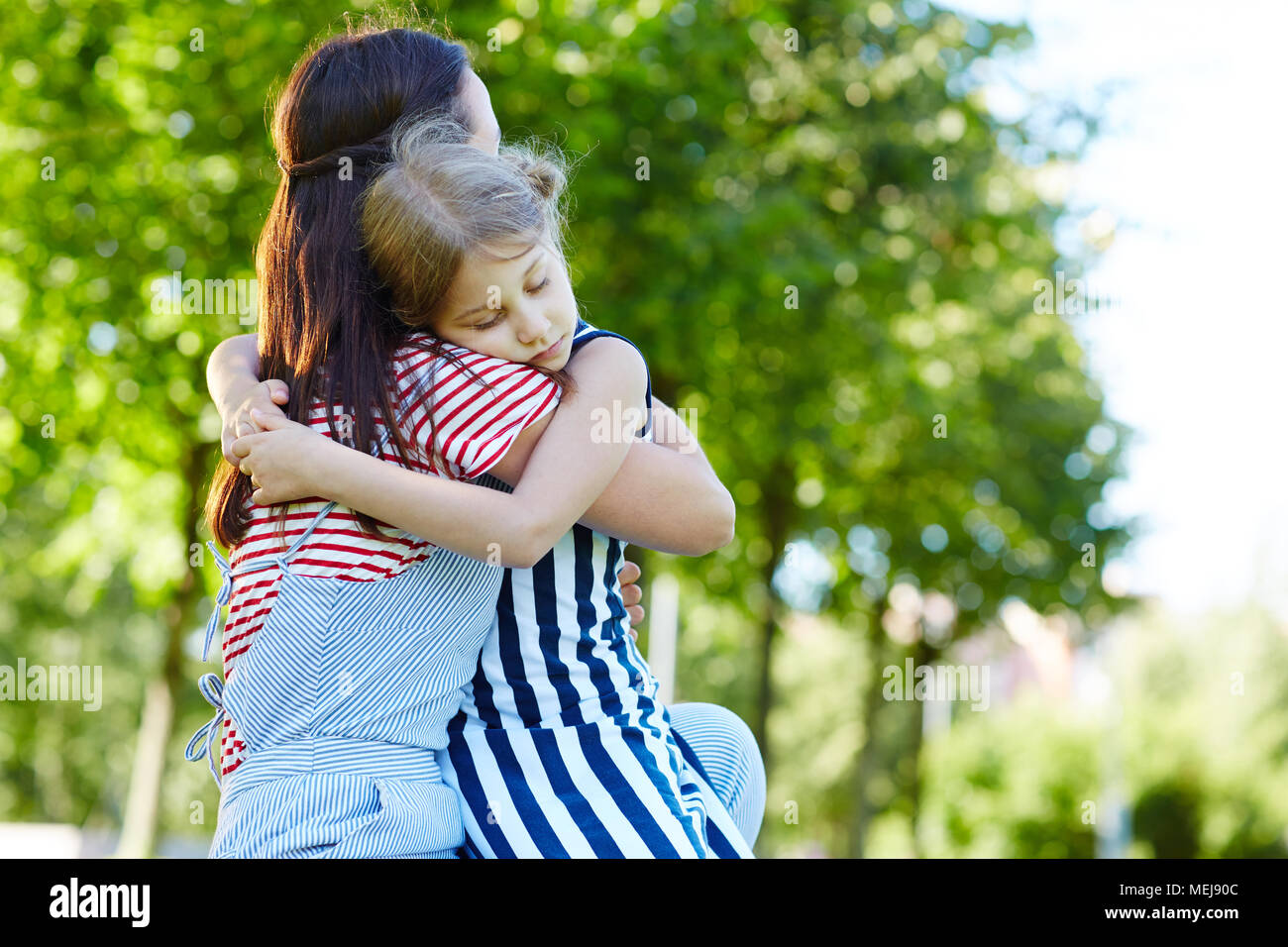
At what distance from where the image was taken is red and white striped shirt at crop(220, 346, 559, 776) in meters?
1.86

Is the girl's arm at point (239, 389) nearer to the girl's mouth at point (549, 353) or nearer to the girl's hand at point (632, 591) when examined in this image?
the girl's mouth at point (549, 353)

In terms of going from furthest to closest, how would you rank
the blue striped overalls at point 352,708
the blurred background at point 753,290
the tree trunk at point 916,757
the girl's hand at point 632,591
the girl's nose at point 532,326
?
the tree trunk at point 916,757
the blurred background at point 753,290
the girl's hand at point 632,591
the girl's nose at point 532,326
the blue striped overalls at point 352,708

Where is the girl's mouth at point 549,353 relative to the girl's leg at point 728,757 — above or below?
above

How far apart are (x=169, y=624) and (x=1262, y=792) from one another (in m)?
19.2

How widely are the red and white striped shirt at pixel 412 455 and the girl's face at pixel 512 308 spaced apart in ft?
0.11

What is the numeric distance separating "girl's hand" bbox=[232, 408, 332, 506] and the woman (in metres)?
0.07

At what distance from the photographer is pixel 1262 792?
2211cm

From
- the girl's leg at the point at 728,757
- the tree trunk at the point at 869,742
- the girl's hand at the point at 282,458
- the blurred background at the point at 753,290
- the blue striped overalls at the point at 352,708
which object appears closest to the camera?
the blue striped overalls at the point at 352,708

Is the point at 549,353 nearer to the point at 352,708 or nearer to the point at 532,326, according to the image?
the point at 532,326

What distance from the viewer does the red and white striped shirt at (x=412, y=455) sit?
1.86 m

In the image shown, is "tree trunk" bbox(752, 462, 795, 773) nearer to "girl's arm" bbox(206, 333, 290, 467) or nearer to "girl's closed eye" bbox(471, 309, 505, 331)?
"girl's arm" bbox(206, 333, 290, 467)

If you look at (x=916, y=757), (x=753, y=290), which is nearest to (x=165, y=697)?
(x=753, y=290)

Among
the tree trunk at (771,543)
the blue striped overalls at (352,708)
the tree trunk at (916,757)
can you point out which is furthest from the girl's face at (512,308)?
the tree trunk at (916,757)

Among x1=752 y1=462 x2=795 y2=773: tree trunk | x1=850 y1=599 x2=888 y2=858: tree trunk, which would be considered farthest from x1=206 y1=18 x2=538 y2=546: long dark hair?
x1=850 y1=599 x2=888 y2=858: tree trunk
